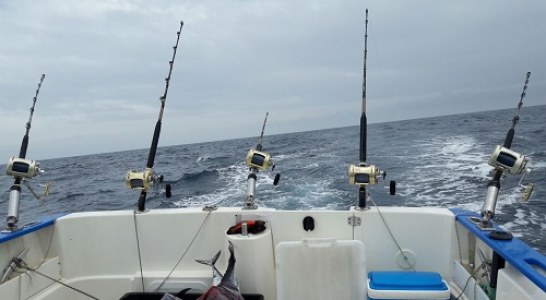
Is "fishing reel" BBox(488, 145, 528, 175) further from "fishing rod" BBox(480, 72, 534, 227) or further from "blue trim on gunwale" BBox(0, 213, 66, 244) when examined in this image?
"blue trim on gunwale" BBox(0, 213, 66, 244)

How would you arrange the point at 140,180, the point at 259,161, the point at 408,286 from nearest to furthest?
the point at 408,286, the point at 140,180, the point at 259,161

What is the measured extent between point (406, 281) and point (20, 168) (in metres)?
2.59

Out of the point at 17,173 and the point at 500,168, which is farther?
the point at 17,173

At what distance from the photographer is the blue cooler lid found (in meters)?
1.96

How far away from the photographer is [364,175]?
7.93ft

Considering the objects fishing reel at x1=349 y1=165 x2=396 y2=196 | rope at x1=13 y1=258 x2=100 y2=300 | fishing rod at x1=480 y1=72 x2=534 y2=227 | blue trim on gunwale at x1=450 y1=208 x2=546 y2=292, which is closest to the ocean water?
rope at x1=13 y1=258 x2=100 y2=300

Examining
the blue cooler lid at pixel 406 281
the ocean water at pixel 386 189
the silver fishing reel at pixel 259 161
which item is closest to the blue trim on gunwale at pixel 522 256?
the blue cooler lid at pixel 406 281

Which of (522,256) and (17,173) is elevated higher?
(17,173)

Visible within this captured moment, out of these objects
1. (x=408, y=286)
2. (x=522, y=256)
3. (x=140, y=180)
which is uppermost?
(x=140, y=180)

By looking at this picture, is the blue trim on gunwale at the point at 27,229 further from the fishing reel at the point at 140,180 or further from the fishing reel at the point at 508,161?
the fishing reel at the point at 508,161

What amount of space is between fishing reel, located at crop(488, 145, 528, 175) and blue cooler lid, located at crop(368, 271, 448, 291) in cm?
71

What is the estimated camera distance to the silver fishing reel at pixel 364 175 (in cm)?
241

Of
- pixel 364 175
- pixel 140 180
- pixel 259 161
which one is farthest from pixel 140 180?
pixel 364 175

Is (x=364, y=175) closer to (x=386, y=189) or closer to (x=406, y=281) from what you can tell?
(x=406, y=281)
